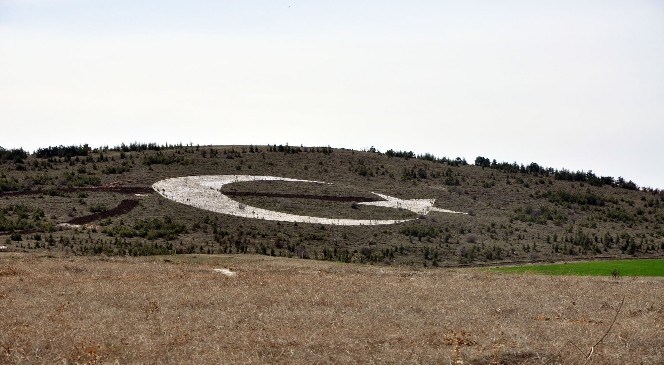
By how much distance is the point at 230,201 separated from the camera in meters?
52.8

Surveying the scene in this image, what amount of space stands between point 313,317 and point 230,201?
33.7m

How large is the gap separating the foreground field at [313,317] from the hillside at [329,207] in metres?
13.4

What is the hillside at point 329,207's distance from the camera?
1720 inches

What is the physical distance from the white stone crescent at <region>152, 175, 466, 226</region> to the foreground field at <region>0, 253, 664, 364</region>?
792 inches

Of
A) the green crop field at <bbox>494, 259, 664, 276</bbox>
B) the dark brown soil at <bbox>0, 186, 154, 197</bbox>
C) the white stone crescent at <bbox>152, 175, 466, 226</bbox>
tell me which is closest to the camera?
the green crop field at <bbox>494, 259, 664, 276</bbox>

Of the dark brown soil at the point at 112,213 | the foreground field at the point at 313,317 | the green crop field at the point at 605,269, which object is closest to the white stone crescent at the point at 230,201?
the dark brown soil at the point at 112,213

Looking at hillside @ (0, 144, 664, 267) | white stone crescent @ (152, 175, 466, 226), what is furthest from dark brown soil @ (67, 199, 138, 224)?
white stone crescent @ (152, 175, 466, 226)

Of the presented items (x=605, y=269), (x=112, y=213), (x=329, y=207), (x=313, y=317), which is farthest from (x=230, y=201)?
(x=313, y=317)

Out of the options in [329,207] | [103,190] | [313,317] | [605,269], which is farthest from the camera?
[329,207]

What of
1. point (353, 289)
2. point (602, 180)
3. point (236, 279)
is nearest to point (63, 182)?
point (236, 279)

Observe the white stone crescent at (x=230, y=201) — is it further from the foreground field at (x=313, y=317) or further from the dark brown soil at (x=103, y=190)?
the foreground field at (x=313, y=317)

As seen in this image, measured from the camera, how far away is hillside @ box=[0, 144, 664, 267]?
143ft

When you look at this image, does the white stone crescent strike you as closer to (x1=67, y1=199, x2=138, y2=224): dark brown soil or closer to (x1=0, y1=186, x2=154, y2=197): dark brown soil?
(x1=0, y1=186, x2=154, y2=197): dark brown soil

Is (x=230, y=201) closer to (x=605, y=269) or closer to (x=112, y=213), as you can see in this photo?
(x=112, y=213)
